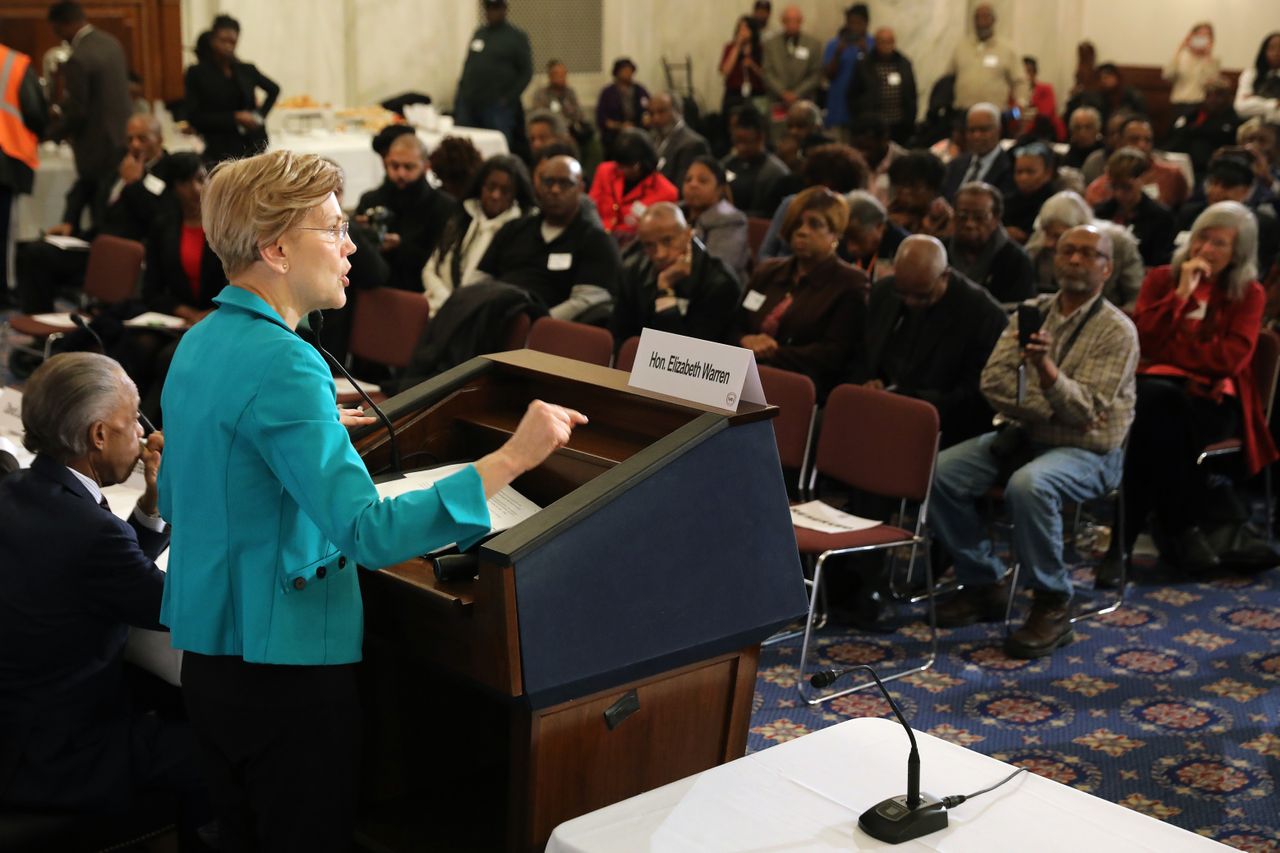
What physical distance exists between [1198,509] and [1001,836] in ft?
11.3

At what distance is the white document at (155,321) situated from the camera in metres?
5.93

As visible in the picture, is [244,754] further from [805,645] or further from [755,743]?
[805,645]

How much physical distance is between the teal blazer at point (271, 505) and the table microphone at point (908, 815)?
0.61 meters

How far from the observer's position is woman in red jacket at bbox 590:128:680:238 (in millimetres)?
7234

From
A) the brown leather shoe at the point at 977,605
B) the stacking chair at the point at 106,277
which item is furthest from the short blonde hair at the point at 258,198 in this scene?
the stacking chair at the point at 106,277

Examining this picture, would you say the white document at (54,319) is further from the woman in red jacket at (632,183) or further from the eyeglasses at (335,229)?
the eyeglasses at (335,229)

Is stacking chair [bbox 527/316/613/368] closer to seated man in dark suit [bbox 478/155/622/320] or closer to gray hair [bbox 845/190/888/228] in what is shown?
seated man in dark suit [bbox 478/155/622/320]

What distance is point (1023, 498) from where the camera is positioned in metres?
4.16

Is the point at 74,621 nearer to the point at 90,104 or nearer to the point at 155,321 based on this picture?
the point at 155,321

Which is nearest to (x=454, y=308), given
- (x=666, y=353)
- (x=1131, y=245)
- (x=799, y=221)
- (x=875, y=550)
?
(x=799, y=221)

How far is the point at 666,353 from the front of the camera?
2258 mm

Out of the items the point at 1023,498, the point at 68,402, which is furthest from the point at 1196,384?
the point at 68,402

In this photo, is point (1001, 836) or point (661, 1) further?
point (661, 1)

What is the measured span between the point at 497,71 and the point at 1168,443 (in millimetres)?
8383
